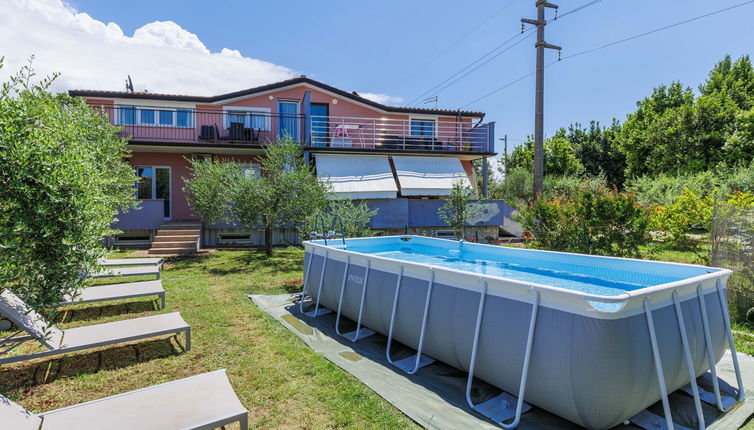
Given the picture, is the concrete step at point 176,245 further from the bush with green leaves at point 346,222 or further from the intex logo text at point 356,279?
the intex logo text at point 356,279

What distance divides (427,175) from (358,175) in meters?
3.67

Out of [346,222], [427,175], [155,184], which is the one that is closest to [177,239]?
[155,184]

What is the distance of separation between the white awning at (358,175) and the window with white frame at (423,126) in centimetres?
466

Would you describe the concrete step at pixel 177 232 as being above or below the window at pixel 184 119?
below

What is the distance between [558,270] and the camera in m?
6.39

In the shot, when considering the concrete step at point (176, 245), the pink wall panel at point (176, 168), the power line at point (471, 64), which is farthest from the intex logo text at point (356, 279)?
the pink wall panel at point (176, 168)

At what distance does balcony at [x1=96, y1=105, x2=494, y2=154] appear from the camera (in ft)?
59.9

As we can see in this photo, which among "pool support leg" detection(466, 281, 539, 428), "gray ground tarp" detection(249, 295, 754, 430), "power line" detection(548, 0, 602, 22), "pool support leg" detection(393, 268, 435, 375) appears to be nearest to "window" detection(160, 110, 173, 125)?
"gray ground tarp" detection(249, 295, 754, 430)

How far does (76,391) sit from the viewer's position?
4.23 meters

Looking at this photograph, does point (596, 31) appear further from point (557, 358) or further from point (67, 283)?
point (67, 283)

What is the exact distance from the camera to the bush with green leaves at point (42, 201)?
10.4 ft

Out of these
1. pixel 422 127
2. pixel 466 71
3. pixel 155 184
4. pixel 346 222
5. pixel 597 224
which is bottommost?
pixel 346 222

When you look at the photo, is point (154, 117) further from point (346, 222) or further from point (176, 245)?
point (346, 222)

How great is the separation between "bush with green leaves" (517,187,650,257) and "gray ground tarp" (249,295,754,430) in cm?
409
